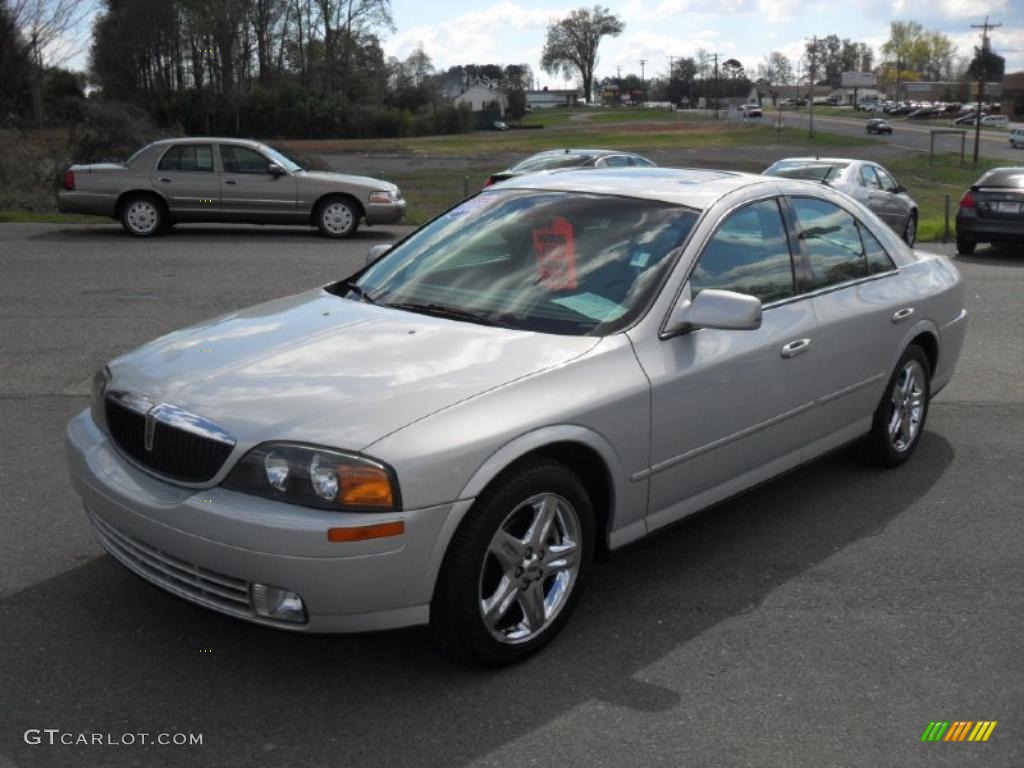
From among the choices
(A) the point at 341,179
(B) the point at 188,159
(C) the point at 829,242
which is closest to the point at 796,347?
(C) the point at 829,242

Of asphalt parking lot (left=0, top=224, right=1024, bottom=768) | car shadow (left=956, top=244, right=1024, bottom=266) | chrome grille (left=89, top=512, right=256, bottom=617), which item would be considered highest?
chrome grille (left=89, top=512, right=256, bottom=617)

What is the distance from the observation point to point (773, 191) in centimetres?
504

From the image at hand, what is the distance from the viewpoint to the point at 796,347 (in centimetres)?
471

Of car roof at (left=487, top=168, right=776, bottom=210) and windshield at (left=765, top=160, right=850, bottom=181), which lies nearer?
car roof at (left=487, top=168, right=776, bottom=210)

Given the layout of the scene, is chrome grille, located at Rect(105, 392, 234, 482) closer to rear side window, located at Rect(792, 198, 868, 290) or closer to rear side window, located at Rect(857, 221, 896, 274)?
rear side window, located at Rect(792, 198, 868, 290)

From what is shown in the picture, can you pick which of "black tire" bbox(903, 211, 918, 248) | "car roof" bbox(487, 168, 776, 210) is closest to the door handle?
"car roof" bbox(487, 168, 776, 210)

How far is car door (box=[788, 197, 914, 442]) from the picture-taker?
16.4ft

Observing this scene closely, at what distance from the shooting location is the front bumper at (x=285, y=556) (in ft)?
10.5

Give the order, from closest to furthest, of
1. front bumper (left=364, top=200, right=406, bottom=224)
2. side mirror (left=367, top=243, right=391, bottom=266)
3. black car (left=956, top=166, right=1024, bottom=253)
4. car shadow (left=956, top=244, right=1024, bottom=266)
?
side mirror (left=367, top=243, right=391, bottom=266)
car shadow (left=956, top=244, right=1024, bottom=266)
black car (left=956, top=166, right=1024, bottom=253)
front bumper (left=364, top=200, right=406, bottom=224)

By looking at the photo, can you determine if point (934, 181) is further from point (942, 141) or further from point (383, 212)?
point (942, 141)

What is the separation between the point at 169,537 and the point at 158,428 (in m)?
0.37

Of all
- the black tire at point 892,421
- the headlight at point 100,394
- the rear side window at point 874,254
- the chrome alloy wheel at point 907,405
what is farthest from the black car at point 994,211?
the headlight at point 100,394

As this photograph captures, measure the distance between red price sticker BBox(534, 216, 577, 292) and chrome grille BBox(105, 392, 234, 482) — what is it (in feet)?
5.05

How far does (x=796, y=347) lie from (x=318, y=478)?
238cm
